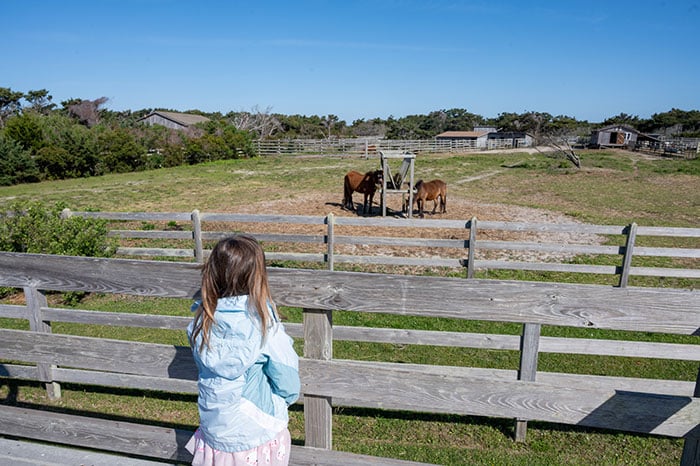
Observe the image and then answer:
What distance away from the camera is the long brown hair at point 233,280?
68.8 inches

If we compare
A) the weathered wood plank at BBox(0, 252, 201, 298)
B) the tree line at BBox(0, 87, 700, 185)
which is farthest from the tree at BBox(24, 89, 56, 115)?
the weathered wood plank at BBox(0, 252, 201, 298)

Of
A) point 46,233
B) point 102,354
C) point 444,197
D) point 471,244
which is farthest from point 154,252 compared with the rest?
point 444,197

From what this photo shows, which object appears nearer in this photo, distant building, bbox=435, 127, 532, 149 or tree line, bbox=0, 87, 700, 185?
tree line, bbox=0, 87, 700, 185

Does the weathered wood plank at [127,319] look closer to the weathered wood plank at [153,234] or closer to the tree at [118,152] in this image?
the weathered wood plank at [153,234]

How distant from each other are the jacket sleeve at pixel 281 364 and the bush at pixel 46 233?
6.18 m

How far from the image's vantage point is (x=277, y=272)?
201 cm

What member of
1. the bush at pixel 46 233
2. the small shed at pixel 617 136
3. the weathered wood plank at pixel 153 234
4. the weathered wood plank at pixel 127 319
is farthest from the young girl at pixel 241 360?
the small shed at pixel 617 136

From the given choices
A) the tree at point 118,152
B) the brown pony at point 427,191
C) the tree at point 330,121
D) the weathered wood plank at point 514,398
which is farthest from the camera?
the tree at point 330,121

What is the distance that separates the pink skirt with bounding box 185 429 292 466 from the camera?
5.96 ft

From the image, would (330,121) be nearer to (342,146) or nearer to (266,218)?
(342,146)

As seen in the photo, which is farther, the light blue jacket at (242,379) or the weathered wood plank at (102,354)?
the weathered wood plank at (102,354)

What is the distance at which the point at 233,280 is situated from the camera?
1763 mm

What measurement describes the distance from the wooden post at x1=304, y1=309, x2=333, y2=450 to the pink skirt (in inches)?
7.5

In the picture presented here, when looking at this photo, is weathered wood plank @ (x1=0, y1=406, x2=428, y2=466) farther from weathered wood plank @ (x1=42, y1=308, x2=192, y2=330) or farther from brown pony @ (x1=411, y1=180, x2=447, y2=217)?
brown pony @ (x1=411, y1=180, x2=447, y2=217)
